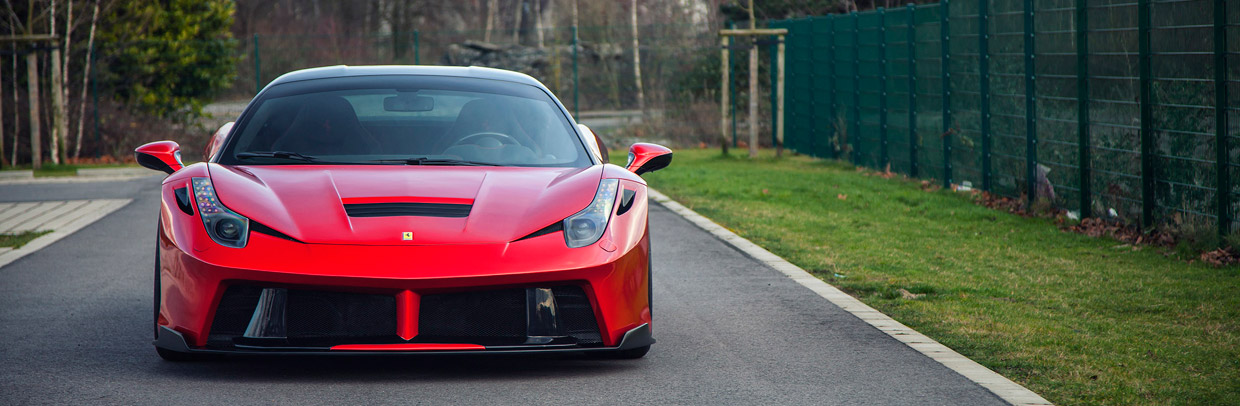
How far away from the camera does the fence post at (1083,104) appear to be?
10.2 metres

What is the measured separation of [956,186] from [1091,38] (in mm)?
3685

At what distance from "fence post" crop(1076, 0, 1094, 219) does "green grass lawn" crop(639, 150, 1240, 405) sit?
42cm

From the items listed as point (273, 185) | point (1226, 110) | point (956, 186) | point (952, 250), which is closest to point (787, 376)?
point (273, 185)

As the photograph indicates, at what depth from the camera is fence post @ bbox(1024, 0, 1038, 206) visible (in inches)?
444

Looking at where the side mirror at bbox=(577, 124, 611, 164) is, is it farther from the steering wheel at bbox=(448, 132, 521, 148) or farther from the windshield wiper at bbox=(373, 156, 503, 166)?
the windshield wiper at bbox=(373, 156, 503, 166)

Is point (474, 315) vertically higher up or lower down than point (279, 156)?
lower down

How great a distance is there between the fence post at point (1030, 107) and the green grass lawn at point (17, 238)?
27.6ft

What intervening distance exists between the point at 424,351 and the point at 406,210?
1.80 feet

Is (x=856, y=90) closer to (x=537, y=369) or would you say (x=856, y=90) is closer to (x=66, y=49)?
(x=66, y=49)

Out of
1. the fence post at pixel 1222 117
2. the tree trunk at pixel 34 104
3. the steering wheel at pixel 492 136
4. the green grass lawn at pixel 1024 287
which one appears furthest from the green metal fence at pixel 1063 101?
the tree trunk at pixel 34 104

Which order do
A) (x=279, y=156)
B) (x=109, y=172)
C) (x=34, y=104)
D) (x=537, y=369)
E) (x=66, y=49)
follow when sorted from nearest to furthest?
(x=537, y=369) < (x=279, y=156) < (x=109, y=172) < (x=34, y=104) < (x=66, y=49)

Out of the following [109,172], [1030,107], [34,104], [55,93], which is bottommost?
[109,172]

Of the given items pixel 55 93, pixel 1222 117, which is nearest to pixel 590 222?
pixel 1222 117

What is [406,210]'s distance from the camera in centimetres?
472
